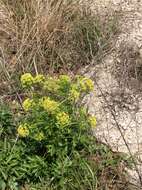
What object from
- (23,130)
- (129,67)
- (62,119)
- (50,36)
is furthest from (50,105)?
(50,36)

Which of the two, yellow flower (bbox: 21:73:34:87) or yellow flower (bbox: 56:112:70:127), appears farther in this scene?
yellow flower (bbox: 21:73:34:87)

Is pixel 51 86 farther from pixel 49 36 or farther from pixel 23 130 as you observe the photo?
pixel 49 36

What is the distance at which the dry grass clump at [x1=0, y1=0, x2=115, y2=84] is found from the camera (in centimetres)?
382

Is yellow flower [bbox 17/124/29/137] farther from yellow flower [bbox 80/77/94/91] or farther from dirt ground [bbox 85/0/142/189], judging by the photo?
dirt ground [bbox 85/0/142/189]

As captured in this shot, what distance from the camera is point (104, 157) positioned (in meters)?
3.05

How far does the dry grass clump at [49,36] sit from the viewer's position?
150 inches

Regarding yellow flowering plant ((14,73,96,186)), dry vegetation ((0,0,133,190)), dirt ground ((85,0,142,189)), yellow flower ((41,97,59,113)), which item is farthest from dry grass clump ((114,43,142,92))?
yellow flower ((41,97,59,113))

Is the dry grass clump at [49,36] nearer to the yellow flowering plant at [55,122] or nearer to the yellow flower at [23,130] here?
the yellow flowering plant at [55,122]

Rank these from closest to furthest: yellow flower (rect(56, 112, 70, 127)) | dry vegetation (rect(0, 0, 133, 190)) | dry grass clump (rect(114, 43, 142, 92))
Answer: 1. yellow flower (rect(56, 112, 70, 127))
2. dry grass clump (rect(114, 43, 142, 92))
3. dry vegetation (rect(0, 0, 133, 190))

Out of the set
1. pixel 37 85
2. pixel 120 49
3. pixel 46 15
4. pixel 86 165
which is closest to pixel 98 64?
pixel 120 49

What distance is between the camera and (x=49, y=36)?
388 centimetres

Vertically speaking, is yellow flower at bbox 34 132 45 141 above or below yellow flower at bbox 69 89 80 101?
below

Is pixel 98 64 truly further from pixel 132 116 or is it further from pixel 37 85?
pixel 37 85

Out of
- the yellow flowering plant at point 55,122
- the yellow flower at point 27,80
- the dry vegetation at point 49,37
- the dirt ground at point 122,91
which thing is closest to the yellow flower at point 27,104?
the yellow flowering plant at point 55,122
